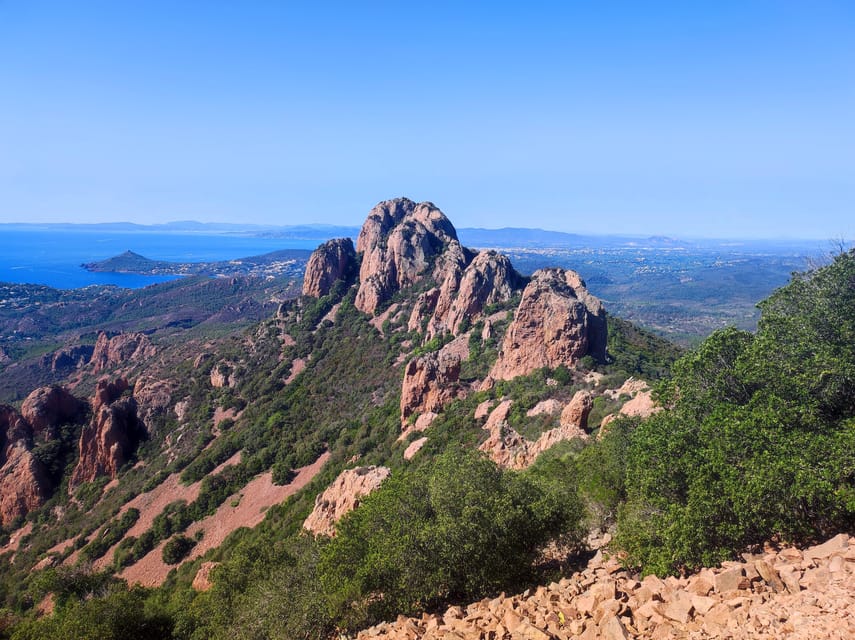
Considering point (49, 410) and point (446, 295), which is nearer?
point (49, 410)

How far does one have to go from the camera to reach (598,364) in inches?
1943

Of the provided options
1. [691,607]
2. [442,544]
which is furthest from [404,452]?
[691,607]

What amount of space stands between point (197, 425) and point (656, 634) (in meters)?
65.4

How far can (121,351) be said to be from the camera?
105 m

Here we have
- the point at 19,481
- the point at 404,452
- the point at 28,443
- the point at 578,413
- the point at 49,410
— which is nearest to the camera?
the point at 578,413

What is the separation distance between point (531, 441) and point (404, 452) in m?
13.6

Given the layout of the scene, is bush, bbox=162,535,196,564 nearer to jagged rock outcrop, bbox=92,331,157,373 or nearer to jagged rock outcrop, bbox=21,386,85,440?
jagged rock outcrop, bbox=21,386,85,440

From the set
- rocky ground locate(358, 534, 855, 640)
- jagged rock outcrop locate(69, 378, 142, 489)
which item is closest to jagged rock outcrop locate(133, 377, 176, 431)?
jagged rock outcrop locate(69, 378, 142, 489)

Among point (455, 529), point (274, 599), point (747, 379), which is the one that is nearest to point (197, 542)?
point (274, 599)

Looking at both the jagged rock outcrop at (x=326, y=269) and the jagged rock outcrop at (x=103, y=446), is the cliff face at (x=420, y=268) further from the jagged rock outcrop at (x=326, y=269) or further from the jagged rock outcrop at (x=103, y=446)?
the jagged rock outcrop at (x=103, y=446)

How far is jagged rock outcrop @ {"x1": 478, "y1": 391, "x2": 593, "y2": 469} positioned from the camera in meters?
31.4

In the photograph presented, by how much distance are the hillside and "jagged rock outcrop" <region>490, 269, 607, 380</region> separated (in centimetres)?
25

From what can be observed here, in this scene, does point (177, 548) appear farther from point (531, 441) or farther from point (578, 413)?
point (578, 413)

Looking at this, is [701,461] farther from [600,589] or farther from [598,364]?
[598,364]
